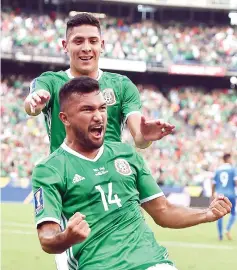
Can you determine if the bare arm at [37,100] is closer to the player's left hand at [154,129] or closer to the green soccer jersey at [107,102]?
the green soccer jersey at [107,102]

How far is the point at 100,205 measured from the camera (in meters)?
4.33

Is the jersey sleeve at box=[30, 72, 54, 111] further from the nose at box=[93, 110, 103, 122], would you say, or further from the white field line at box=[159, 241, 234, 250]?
the white field line at box=[159, 241, 234, 250]

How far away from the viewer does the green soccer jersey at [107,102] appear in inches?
236

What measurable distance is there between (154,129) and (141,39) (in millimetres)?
32041

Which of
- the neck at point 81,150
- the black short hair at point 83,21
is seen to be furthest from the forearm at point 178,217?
the black short hair at point 83,21

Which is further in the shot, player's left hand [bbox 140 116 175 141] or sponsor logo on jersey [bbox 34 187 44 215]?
player's left hand [bbox 140 116 175 141]

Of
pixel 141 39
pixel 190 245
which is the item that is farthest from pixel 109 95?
pixel 141 39

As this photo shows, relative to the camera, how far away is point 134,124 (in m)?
5.84

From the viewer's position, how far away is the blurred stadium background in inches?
1075

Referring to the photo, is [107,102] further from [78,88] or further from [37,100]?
[78,88]

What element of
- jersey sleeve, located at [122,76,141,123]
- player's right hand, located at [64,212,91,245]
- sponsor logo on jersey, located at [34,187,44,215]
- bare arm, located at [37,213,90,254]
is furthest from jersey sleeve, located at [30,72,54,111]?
player's right hand, located at [64,212,91,245]

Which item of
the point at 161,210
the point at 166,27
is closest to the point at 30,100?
the point at 161,210

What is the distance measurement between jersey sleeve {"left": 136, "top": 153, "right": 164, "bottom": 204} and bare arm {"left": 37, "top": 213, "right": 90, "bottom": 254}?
0.78m

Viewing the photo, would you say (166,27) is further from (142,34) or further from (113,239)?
(113,239)
